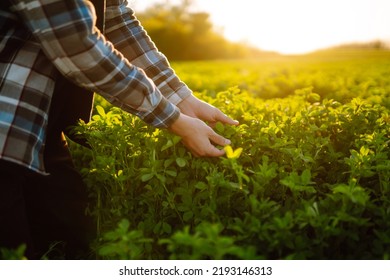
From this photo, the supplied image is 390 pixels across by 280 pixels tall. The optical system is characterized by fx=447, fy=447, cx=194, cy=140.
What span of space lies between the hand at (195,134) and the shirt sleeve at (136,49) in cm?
38

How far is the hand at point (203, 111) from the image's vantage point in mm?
2230

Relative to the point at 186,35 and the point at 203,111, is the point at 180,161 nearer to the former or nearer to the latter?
the point at 203,111

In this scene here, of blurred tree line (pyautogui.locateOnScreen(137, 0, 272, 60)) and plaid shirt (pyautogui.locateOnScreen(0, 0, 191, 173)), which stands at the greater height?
blurred tree line (pyautogui.locateOnScreen(137, 0, 272, 60))

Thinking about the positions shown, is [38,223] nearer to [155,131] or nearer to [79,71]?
[155,131]

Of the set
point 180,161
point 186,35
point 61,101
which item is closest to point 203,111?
point 180,161

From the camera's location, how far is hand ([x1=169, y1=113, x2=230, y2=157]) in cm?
197

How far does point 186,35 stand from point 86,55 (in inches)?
1526

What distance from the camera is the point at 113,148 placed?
85.7 inches

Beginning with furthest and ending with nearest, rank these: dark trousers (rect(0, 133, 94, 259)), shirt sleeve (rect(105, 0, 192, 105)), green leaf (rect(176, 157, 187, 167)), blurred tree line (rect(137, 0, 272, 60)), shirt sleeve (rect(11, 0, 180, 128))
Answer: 1. blurred tree line (rect(137, 0, 272, 60))
2. shirt sleeve (rect(105, 0, 192, 105))
3. dark trousers (rect(0, 133, 94, 259))
4. green leaf (rect(176, 157, 187, 167))
5. shirt sleeve (rect(11, 0, 180, 128))

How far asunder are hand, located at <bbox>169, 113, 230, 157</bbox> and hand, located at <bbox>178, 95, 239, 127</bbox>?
24cm

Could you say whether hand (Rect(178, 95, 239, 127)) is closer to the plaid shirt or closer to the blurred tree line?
the plaid shirt

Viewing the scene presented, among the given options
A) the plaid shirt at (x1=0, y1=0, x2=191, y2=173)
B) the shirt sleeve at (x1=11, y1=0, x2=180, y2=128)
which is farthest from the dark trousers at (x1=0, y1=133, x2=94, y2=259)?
the shirt sleeve at (x1=11, y1=0, x2=180, y2=128)

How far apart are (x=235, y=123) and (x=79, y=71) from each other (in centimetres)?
80
